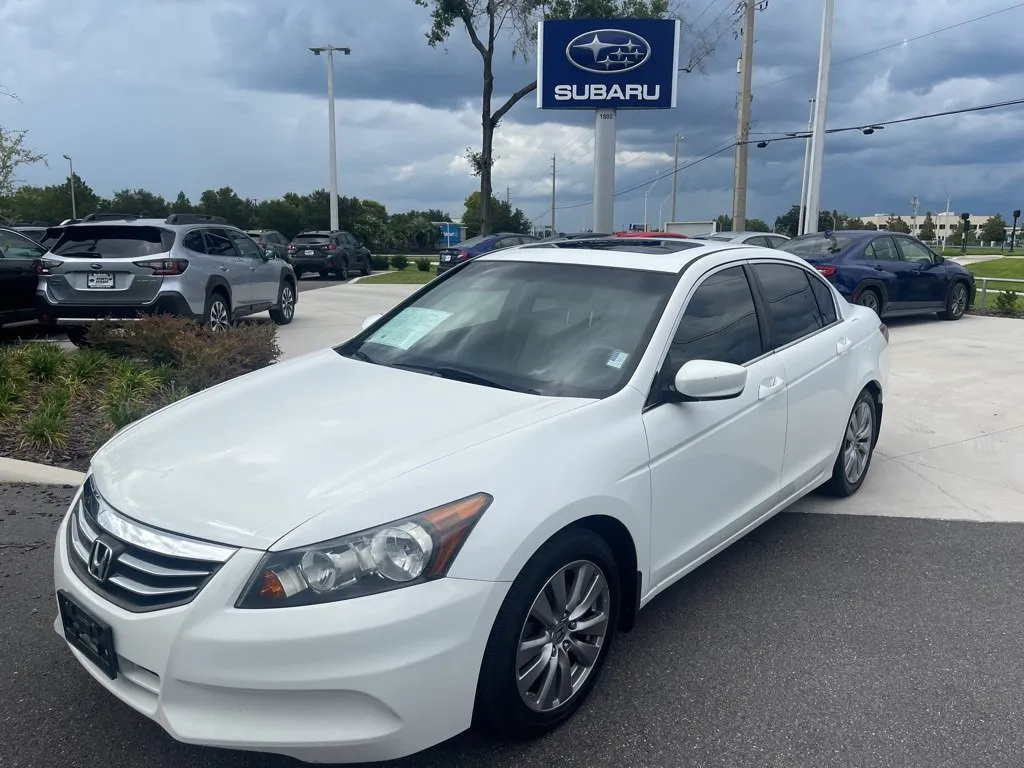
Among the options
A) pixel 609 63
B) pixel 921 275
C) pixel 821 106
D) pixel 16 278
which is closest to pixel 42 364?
pixel 16 278

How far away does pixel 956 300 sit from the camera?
14.5 m

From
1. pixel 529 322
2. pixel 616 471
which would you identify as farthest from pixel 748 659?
pixel 529 322

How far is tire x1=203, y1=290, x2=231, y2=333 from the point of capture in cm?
1048

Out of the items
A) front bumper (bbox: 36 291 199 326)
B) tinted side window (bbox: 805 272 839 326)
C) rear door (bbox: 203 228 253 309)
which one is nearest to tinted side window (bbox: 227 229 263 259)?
rear door (bbox: 203 228 253 309)

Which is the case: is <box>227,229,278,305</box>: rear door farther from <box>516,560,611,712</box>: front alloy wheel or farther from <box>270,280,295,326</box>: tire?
<box>516,560,611,712</box>: front alloy wheel

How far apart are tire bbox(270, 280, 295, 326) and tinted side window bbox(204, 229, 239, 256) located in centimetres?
161

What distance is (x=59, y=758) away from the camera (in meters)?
2.69

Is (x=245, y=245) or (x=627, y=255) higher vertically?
(x=627, y=255)

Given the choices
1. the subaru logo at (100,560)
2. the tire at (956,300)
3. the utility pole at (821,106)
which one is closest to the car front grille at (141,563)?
the subaru logo at (100,560)

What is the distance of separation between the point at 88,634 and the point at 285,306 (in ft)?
37.4

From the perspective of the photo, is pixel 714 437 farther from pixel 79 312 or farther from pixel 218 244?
pixel 218 244

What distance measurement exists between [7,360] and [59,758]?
546 cm

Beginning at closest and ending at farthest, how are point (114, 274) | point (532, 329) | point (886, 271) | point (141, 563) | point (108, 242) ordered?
point (141, 563) → point (532, 329) → point (114, 274) → point (108, 242) → point (886, 271)

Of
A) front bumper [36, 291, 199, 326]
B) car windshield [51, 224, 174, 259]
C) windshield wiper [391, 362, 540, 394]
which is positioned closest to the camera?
windshield wiper [391, 362, 540, 394]
